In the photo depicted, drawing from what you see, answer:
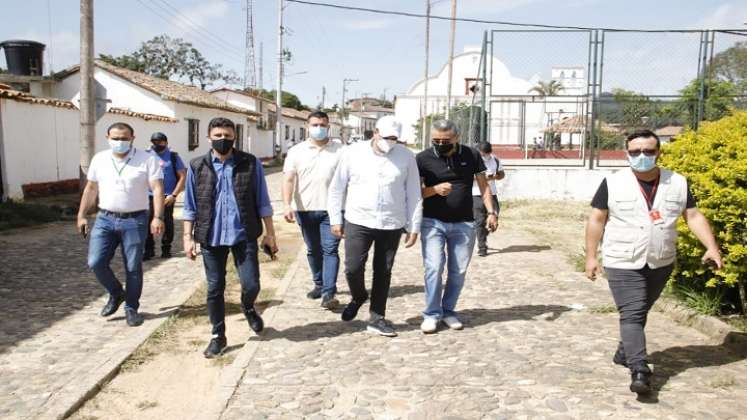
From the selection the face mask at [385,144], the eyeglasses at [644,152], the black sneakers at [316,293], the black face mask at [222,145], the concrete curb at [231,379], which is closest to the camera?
the concrete curb at [231,379]

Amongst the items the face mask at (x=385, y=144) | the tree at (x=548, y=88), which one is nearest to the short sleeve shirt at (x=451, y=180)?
the face mask at (x=385, y=144)

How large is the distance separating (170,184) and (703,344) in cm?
623

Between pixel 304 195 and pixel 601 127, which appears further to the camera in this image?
pixel 601 127

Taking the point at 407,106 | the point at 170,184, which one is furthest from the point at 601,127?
the point at 407,106

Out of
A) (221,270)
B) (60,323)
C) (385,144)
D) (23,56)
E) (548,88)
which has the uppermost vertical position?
(548,88)

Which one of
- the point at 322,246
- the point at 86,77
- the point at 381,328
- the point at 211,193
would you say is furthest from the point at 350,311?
the point at 86,77

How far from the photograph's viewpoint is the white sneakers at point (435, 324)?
17.0 feet

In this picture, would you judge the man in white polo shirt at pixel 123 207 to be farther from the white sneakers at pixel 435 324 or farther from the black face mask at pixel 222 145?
the white sneakers at pixel 435 324

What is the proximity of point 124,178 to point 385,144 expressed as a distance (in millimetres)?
2335

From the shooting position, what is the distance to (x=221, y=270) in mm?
4719

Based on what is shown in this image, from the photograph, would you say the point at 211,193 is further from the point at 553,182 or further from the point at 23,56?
the point at 23,56

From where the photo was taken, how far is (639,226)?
3.95m

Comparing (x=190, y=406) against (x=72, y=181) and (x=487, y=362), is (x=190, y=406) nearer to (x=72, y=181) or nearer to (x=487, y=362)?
(x=487, y=362)

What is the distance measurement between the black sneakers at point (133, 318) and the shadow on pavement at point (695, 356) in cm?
416
